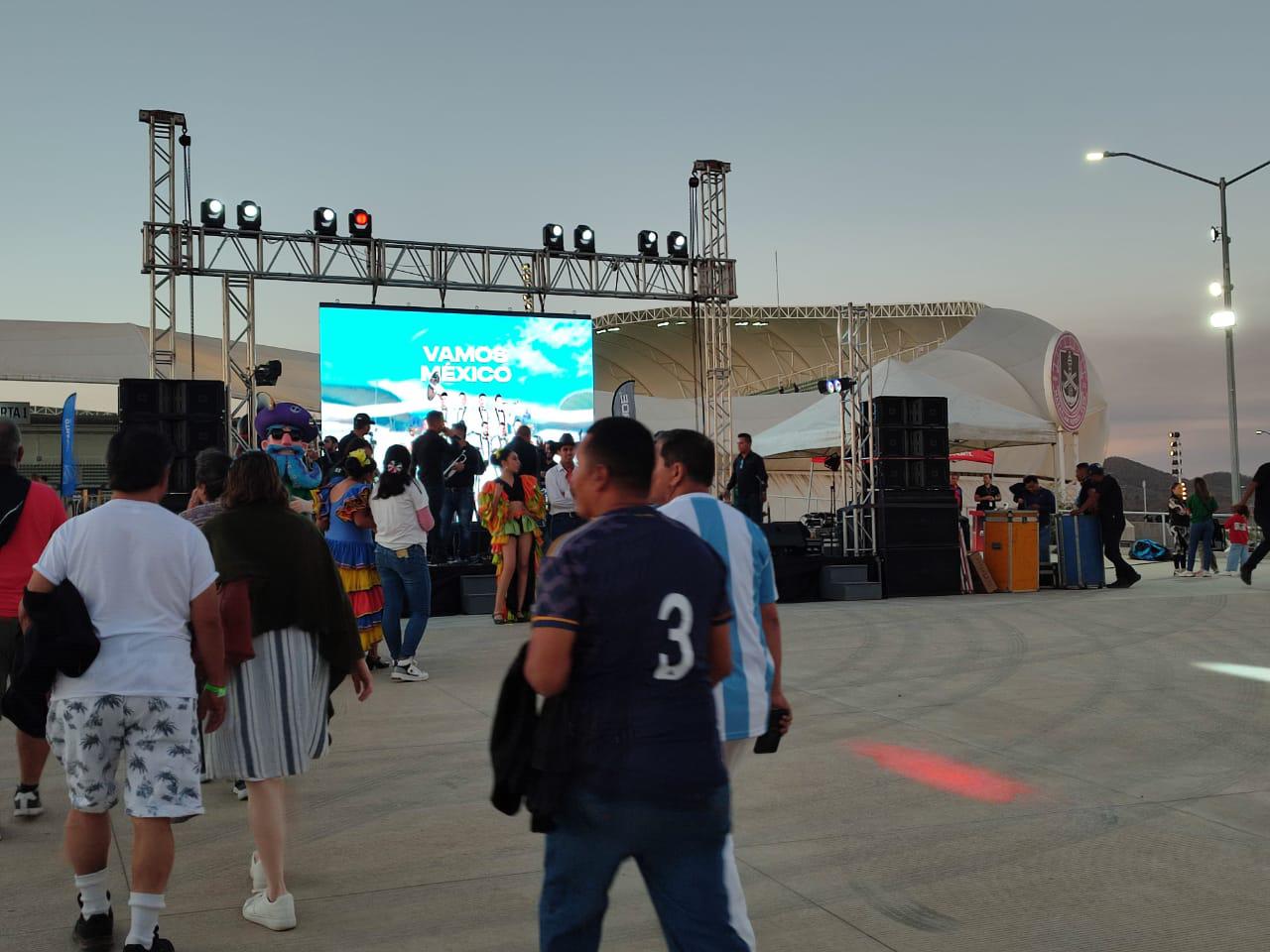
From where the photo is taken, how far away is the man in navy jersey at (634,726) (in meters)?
2.31

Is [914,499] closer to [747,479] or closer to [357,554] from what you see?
[747,479]

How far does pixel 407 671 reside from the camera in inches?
338

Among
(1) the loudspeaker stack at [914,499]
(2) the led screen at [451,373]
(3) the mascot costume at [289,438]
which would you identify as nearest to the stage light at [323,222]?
(2) the led screen at [451,373]

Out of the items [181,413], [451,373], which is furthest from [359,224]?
[181,413]

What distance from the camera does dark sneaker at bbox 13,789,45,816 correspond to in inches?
198

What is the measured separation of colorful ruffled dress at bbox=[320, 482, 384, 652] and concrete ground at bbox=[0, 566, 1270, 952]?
62 centimetres

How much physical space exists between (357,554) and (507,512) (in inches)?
147

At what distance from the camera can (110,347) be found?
52312mm

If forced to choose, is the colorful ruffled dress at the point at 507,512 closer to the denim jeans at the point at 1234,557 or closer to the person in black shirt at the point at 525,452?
the person in black shirt at the point at 525,452

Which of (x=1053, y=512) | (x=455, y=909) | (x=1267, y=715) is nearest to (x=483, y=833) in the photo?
(x=455, y=909)

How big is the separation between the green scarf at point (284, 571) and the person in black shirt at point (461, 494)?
32.7ft

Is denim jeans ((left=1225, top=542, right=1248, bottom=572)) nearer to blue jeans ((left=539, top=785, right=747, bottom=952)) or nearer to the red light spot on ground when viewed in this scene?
the red light spot on ground

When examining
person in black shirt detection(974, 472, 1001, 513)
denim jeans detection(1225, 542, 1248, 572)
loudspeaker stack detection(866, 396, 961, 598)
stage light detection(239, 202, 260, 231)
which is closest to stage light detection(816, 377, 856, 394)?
loudspeaker stack detection(866, 396, 961, 598)

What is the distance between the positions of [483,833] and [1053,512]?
14.1 metres
